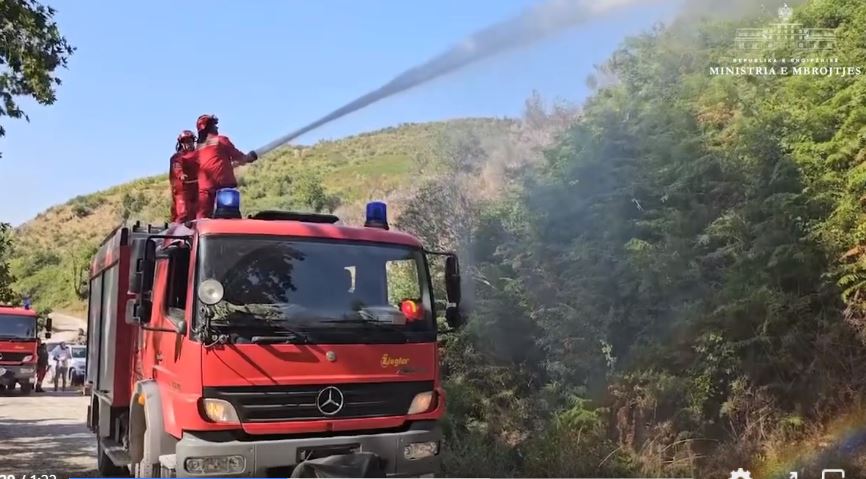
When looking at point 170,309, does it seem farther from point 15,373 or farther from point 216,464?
point 15,373

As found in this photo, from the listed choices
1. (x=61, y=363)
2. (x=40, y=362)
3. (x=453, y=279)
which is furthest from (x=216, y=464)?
(x=61, y=363)

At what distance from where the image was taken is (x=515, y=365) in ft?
31.9

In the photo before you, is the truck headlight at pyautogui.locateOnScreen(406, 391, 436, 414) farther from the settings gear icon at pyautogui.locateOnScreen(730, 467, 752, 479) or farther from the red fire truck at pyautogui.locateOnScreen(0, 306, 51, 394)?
the red fire truck at pyautogui.locateOnScreen(0, 306, 51, 394)

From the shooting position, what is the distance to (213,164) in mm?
7078

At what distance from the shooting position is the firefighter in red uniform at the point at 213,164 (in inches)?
276

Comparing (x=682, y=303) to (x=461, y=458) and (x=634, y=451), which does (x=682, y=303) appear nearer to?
(x=634, y=451)

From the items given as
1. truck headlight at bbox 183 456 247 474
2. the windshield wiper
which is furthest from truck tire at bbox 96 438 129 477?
the windshield wiper

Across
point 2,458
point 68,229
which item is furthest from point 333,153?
point 2,458

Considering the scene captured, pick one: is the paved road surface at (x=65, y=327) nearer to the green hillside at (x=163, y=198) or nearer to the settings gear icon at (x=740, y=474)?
the green hillside at (x=163, y=198)

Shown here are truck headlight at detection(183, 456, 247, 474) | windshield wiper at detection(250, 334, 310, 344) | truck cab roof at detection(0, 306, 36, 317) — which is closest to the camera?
truck headlight at detection(183, 456, 247, 474)

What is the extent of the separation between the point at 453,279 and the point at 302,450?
2.00 meters

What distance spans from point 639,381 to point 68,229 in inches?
2461

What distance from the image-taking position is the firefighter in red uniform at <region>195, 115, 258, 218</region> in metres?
7.01

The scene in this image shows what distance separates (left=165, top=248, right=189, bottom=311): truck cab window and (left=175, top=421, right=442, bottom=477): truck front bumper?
3.25 feet
